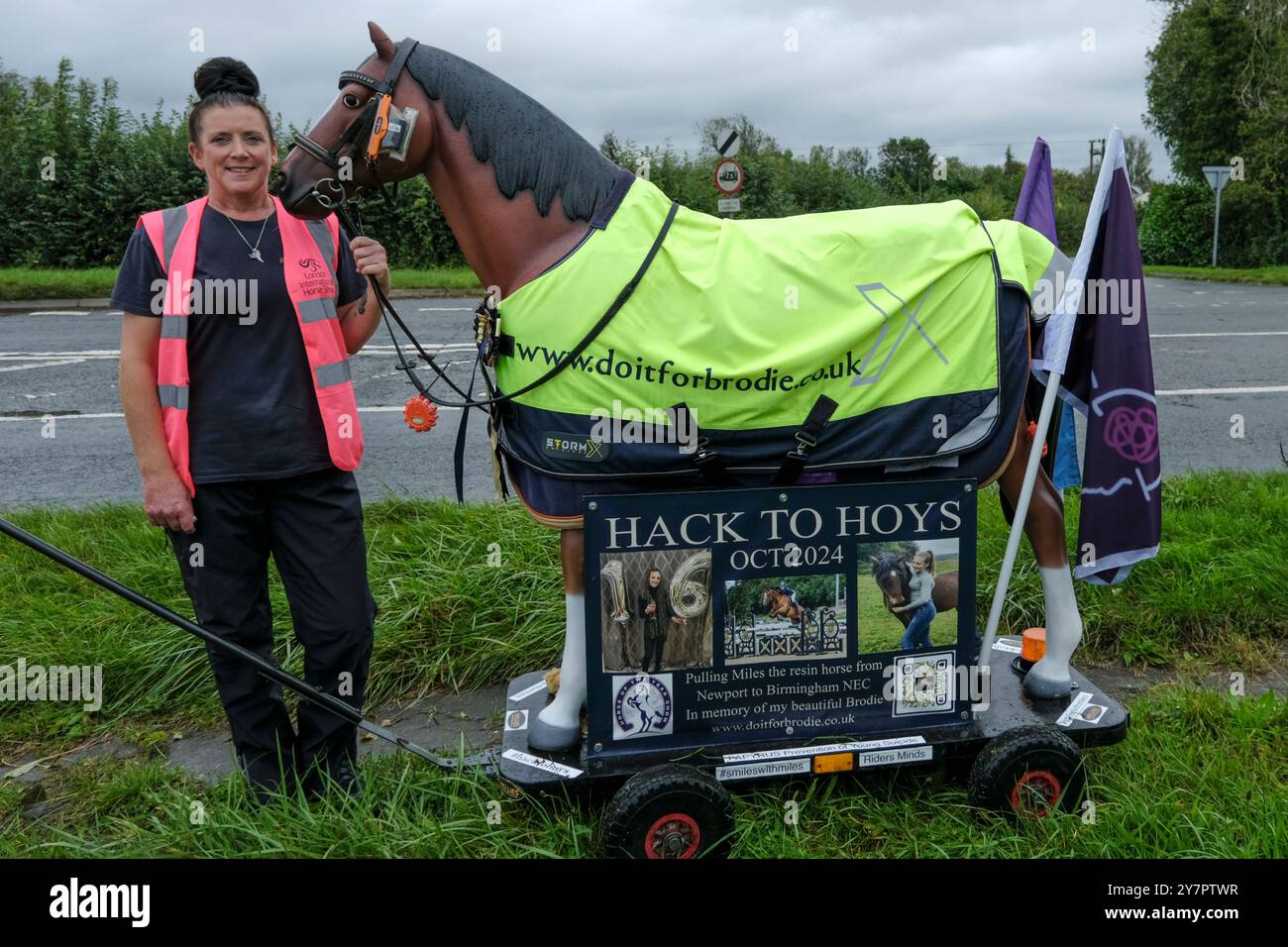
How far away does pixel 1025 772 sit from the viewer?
9.64 ft

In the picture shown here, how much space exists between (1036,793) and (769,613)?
2.96 ft

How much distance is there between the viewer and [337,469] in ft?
10.2

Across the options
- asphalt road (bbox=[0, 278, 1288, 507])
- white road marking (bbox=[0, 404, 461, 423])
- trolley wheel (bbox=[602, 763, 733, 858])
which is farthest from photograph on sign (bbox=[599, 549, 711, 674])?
white road marking (bbox=[0, 404, 461, 423])

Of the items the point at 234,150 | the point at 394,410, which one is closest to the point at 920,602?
the point at 234,150

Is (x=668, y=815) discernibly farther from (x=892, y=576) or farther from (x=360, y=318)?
(x=360, y=318)

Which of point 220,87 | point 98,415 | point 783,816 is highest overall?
point 220,87

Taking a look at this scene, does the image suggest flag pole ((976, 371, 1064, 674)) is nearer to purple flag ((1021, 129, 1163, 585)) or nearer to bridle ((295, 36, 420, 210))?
purple flag ((1021, 129, 1163, 585))

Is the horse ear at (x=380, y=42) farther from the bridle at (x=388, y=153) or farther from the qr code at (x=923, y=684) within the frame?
the qr code at (x=923, y=684)

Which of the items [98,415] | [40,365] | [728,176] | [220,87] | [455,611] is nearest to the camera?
[220,87]

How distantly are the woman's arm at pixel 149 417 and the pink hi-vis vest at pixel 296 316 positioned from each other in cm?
3

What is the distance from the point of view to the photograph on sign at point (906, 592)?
2.99 meters

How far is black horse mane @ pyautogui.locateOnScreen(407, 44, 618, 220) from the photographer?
2.84 meters

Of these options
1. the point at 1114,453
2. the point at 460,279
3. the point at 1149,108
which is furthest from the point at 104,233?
the point at 1149,108
